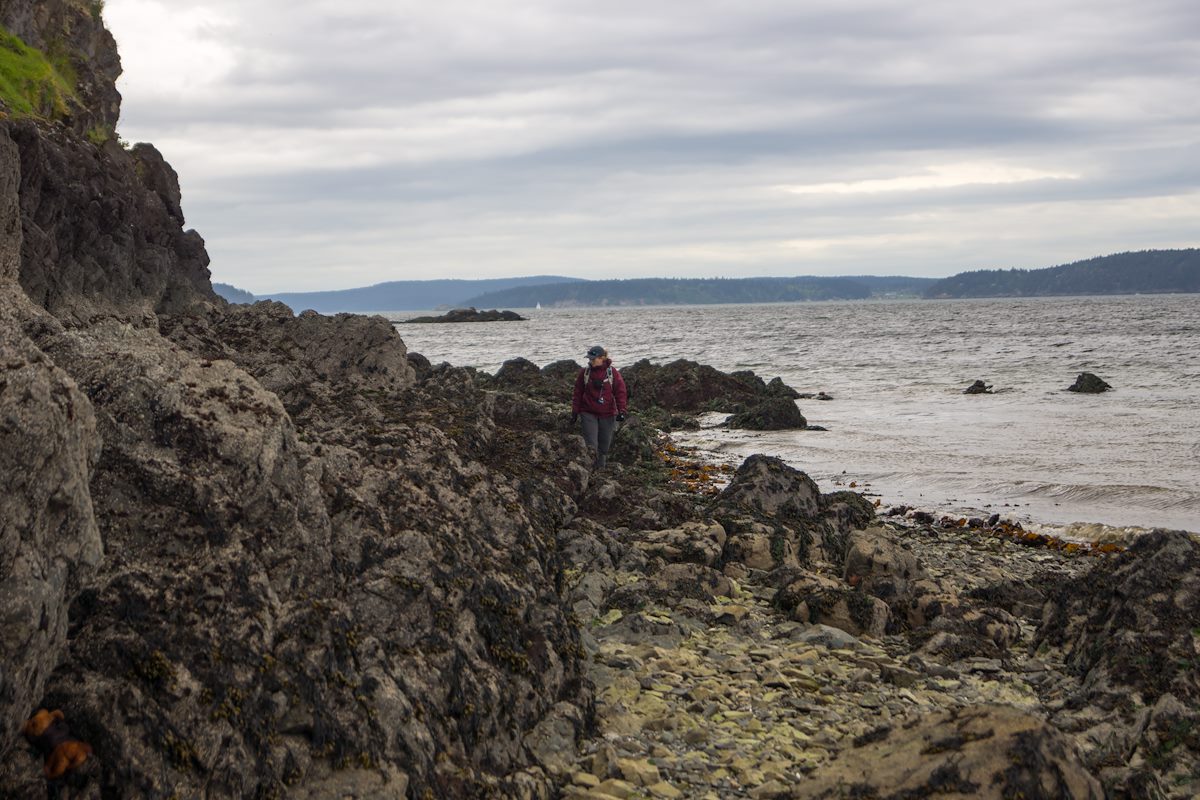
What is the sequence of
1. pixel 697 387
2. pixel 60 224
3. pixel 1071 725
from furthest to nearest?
pixel 697 387 → pixel 60 224 → pixel 1071 725

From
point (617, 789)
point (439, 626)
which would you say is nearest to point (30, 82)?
point (439, 626)

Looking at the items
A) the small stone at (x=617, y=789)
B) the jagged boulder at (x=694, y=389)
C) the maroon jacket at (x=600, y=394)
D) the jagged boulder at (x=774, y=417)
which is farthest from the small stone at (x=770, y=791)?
the jagged boulder at (x=694, y=389)

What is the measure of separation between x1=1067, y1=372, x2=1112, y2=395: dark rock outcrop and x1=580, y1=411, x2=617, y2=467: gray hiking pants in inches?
1096

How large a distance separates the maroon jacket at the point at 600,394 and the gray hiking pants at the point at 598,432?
182 mm

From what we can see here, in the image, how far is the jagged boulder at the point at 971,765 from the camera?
523 centimetres

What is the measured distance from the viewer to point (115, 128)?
39.8m

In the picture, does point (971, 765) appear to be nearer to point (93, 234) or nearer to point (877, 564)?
point (877, 564)

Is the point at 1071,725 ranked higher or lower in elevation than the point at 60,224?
lower

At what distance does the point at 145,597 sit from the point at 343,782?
54.1 inches

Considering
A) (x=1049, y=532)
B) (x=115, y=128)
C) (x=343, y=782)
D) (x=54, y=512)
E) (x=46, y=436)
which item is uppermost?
(x=115, y=128)

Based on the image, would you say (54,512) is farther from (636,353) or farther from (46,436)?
(636,353)

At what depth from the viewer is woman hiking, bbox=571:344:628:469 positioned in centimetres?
1764

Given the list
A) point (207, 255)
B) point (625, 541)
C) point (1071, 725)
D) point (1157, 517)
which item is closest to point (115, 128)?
point (207, 255)

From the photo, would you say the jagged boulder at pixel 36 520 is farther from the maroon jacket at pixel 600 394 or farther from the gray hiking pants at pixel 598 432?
the gray hiking pants at pixel 598 432
